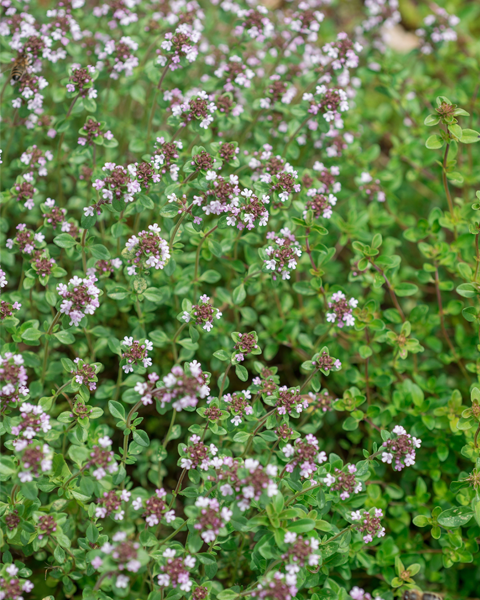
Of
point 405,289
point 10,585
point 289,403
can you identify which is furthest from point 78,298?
point 405,289

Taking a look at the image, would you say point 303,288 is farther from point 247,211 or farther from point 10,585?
point 10,585

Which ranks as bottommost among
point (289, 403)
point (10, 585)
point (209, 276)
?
point (10, 585)

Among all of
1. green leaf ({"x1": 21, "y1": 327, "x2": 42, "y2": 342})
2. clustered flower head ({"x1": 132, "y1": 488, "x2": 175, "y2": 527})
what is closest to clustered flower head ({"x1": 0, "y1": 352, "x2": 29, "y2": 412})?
green leaf ({"x1": 21, "y1": 327, "x2": 42, "y2": 342})

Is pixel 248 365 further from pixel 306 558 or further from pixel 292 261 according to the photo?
pixel 306 558

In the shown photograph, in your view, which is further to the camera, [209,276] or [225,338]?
[225,338]

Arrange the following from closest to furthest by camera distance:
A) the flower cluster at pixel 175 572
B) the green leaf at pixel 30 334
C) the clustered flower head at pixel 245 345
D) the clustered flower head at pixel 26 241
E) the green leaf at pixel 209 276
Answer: the flower cluster at pixel 175 572
the clustered flower head at pixel 245 345
the green leaf at pixel 30 334
the clustered flower head at pixel 26 241
the green leaf at pixel 209 276

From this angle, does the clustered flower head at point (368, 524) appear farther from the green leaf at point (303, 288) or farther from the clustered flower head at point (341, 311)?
the green leaf at point (303, 288)

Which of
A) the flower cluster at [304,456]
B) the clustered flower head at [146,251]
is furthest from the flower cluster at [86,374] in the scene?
the flower cluster at [304,456]
